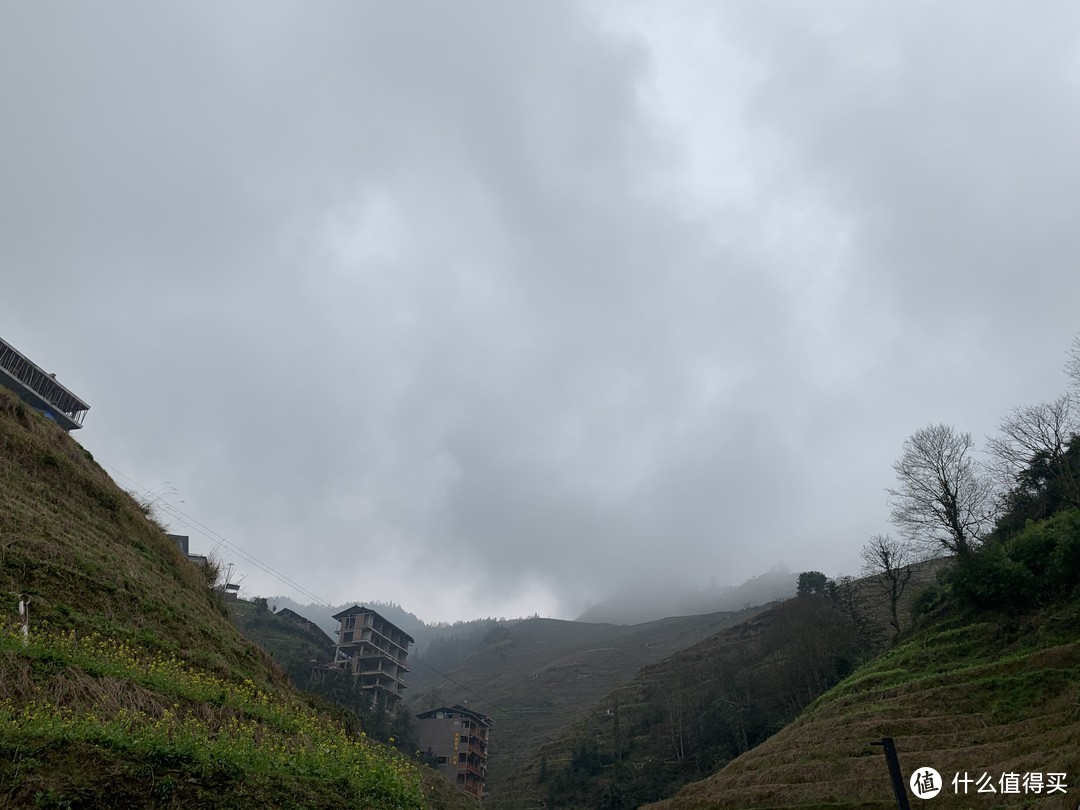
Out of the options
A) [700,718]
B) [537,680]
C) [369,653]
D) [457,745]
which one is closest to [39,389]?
[369,653]

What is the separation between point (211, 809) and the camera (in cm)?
809

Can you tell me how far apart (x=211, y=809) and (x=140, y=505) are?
30398mm

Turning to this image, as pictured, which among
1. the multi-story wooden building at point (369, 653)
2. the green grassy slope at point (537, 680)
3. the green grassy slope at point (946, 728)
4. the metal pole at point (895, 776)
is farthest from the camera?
the green grassy slope at point (537, 680)

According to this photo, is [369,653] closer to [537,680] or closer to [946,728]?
[537,680]

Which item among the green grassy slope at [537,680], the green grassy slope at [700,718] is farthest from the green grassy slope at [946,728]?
the green grassy slope at [537,680]

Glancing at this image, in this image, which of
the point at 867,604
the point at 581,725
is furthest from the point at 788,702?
the point at 581,725

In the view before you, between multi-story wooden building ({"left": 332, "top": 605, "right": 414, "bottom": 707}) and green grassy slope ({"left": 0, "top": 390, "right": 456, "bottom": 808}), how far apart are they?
57.1 m

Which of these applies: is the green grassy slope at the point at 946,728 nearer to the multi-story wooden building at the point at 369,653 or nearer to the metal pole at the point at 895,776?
the metal pole at the point at 895,776

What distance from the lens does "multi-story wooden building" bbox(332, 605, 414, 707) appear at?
81.4 m

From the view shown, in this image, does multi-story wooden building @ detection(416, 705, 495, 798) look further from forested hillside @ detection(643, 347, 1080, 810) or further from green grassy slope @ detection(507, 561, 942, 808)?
forested hillside @ detection(643, 347, 1080, 810)

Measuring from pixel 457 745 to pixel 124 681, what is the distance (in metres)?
67.0

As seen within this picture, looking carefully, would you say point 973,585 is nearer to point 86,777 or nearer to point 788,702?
point 788,702

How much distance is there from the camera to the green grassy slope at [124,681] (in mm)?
7756

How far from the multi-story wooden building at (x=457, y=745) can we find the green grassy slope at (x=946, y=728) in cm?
4201
